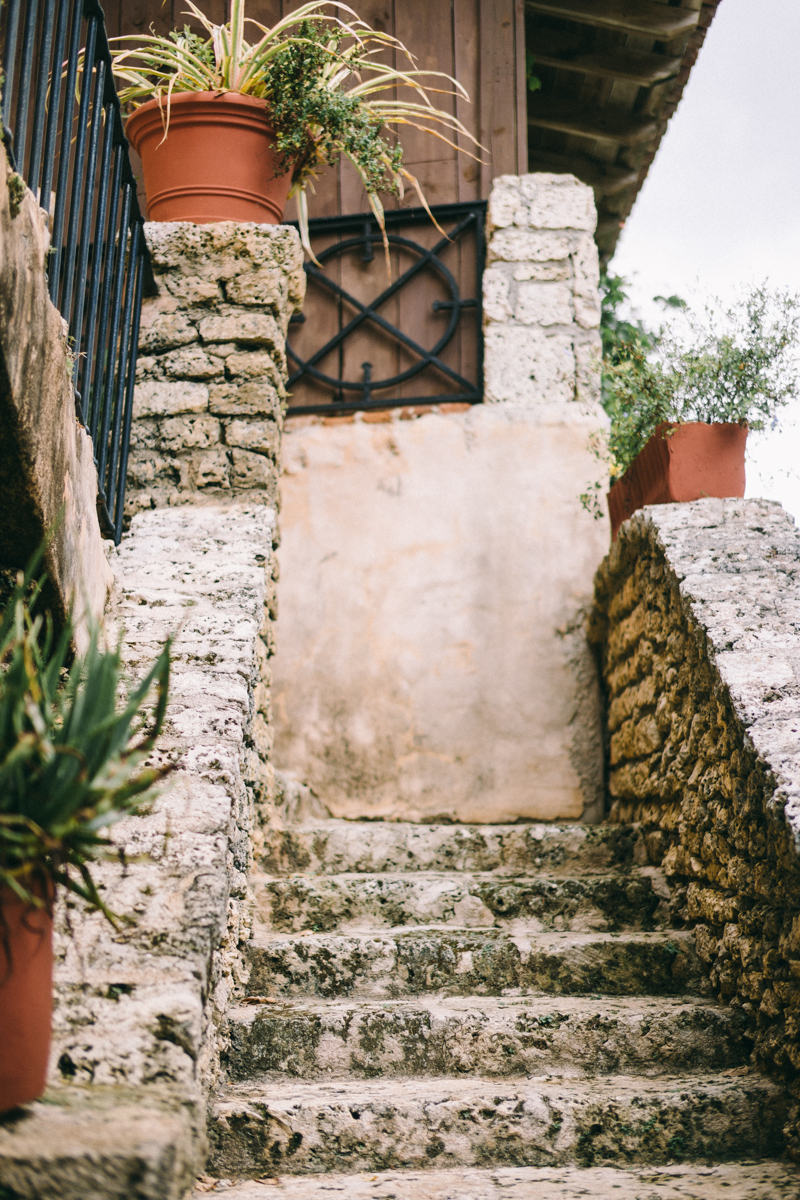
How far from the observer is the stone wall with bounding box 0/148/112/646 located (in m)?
1.53

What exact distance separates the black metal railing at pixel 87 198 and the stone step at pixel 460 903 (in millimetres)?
1070

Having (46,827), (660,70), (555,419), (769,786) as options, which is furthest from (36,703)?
(660,70)

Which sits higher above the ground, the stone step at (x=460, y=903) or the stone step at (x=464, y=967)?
the stone step at (x=460, y=903)

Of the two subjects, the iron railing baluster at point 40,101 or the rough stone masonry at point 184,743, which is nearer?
the rough stone masonry at point 184,743

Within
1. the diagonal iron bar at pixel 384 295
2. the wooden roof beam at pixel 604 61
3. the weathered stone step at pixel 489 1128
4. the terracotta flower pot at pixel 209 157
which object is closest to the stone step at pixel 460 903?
the weathered stone step at pixel 489 1128

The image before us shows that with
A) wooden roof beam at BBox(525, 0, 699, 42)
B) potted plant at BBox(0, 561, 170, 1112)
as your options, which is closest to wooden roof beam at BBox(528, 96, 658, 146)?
wooden roof beam at BBox(525, 0, 699, 42)

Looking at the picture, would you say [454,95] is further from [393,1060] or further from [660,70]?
[393,1060]

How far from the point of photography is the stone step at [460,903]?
2.49 metres

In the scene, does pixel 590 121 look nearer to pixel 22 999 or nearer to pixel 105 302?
pixel 105 302

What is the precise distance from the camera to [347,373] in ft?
13.9

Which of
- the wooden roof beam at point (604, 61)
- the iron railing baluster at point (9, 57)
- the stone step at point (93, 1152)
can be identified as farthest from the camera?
the wooden roof beam at point (604, 61)

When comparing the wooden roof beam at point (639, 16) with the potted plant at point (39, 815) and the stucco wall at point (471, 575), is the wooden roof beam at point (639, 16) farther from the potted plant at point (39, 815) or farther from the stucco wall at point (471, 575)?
the potted plant at point (39, 815)

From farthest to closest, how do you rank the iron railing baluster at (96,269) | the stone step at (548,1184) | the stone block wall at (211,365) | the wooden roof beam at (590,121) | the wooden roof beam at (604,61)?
the wooden roof beam at (590,121)
the wooden roof beam at (604,61)
the stone block wall at (211,365)
the iron railing baluster at (96,269)
the stone step at (548,1184)

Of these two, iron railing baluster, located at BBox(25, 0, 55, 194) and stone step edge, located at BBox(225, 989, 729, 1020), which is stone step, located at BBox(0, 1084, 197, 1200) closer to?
stone step edge, located at BBox(225, 989, 729, 1020)
